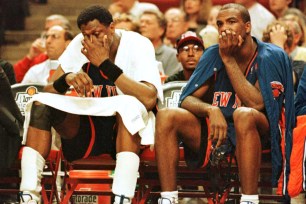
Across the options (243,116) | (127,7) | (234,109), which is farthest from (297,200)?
(127,7)

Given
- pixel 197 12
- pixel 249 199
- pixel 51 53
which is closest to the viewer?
pixel 249 199

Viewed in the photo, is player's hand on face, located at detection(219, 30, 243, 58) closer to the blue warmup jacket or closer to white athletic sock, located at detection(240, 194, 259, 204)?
the blue warmup jacket

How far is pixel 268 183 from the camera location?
253 inches

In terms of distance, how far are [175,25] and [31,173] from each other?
453cm

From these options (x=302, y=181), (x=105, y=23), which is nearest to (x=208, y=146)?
(x=302, y=181)

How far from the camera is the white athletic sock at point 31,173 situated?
5703mm

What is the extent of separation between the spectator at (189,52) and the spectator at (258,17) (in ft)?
7.63

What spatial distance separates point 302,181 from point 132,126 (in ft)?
3.76

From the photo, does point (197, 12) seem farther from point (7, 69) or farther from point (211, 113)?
point (211, 113)

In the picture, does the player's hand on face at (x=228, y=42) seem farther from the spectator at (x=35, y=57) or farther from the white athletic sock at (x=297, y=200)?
the spectator at (x=35, y=57)

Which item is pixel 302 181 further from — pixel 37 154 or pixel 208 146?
pixel 37 154

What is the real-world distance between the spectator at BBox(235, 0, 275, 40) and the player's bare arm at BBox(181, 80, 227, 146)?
3941 mm

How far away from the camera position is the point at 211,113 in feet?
19.2

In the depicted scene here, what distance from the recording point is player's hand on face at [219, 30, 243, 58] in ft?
19.9
